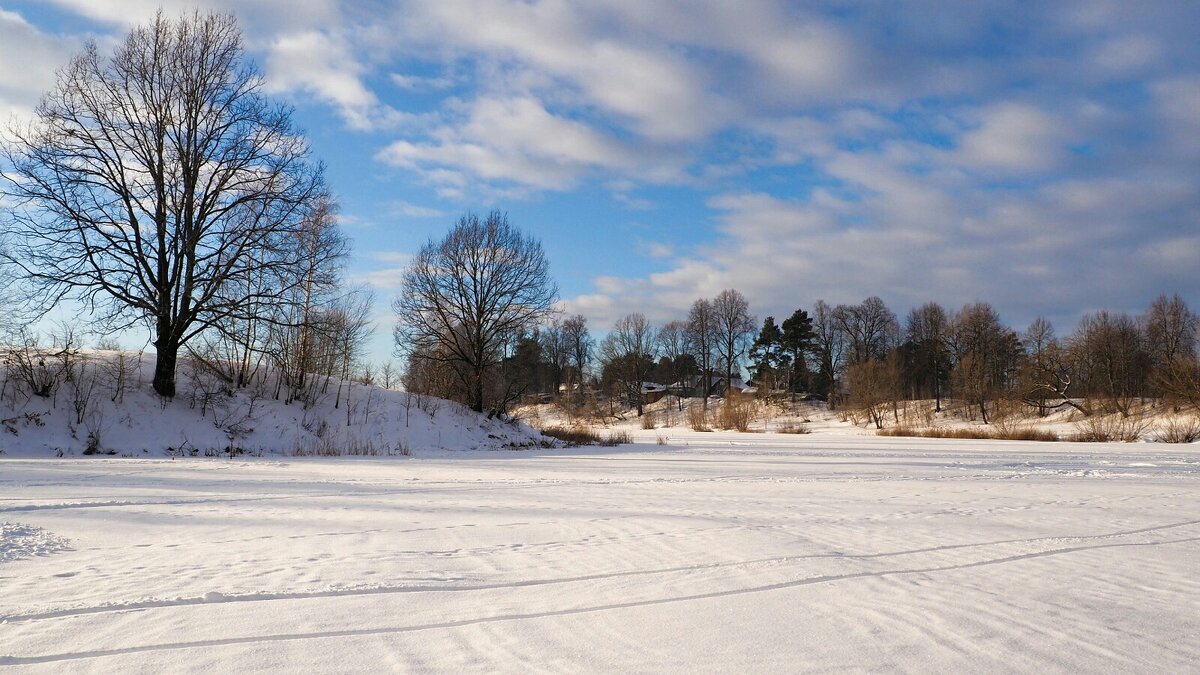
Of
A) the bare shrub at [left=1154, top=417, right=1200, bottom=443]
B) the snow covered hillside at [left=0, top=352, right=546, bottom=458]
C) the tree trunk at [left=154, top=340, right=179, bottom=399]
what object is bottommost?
the bare shrub at [left=1154, top=417, right=1200, bottom=443]

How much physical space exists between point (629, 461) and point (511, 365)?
22093 millimetres

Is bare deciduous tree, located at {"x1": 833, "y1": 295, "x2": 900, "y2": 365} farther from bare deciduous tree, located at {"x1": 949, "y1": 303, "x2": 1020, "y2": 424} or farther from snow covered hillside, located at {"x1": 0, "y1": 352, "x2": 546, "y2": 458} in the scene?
snow covered hillside, located at {"x1": 0, "y1": 352, "x2": 546, "y2": 458}

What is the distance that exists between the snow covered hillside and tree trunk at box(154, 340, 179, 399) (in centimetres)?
30

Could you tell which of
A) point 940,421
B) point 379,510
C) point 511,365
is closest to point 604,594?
point 379,510

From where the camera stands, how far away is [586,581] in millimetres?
→ 4832

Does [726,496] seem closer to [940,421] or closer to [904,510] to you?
[904,510]

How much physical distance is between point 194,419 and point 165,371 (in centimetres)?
174

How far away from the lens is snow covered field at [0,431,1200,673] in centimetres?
344

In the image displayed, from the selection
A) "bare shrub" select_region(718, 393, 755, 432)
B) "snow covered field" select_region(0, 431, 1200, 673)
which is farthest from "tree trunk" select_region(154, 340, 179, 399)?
"bare shrub" select_region(718, 393, 755, 432)

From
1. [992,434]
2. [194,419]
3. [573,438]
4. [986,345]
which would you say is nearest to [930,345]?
[986,345]

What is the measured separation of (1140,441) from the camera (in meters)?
30.4

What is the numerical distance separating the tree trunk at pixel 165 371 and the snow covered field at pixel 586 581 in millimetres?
10867

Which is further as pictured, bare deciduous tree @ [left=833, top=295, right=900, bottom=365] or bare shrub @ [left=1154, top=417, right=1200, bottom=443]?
bare deciduous tree @ [left=833, top=295, right=900, bottom=365]

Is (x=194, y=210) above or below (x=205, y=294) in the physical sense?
above
